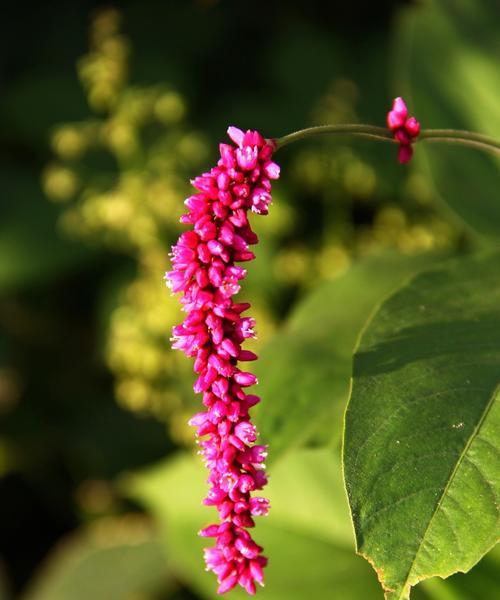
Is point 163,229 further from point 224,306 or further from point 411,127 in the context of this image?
point 224,306

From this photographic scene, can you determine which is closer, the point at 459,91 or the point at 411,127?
the point at 411,127

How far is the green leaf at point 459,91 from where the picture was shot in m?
2.11

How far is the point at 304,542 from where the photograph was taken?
7.20 ft

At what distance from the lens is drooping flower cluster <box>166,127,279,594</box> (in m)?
1.13

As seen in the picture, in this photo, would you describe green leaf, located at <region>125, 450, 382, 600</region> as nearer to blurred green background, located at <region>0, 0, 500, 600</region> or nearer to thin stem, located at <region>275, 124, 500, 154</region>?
blurred green background, located at <region>0, 0, 500, 600</region>

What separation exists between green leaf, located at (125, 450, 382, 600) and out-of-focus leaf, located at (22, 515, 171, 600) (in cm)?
63

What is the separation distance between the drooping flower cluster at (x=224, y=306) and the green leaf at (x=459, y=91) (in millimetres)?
993

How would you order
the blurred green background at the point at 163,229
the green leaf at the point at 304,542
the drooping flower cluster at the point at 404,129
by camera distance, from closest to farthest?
the drooping flower cluster at the point at 404,129 < the green leaf at the point at 304,542 < the blurred green background at the point at 163,229

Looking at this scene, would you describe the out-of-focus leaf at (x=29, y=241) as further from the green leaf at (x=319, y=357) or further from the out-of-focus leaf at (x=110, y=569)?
the green leaf at (x=319, y=357)

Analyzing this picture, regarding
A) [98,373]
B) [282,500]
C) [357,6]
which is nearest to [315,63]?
[357,6]

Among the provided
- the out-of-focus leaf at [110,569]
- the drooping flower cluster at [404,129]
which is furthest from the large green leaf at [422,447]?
the out-of-focus leaf at [110,569]

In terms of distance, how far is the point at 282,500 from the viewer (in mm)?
2238

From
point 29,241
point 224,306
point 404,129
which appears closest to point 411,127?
point 404,129

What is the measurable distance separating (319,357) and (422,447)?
0.60 m
